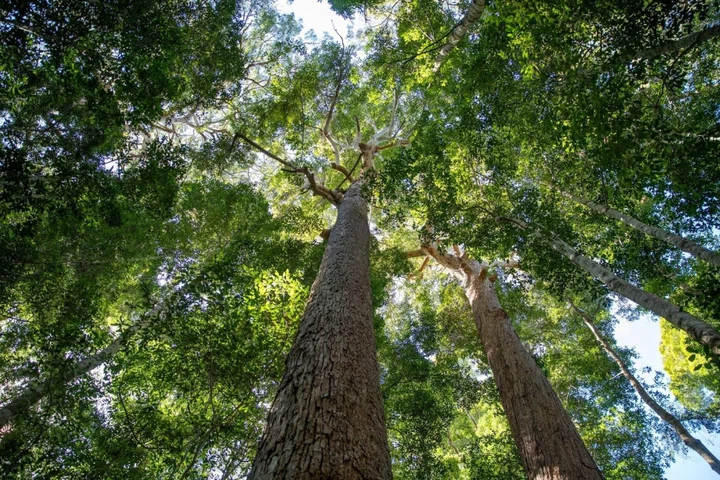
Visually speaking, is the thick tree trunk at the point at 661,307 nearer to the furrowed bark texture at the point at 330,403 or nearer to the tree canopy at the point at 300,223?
the tree canopy at the point at 300,223

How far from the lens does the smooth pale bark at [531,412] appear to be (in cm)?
452

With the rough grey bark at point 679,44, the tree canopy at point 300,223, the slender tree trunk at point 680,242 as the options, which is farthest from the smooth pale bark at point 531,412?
the rough grey bark at point 679,44

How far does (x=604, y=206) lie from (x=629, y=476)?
661 cm

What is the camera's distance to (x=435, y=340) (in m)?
10.2

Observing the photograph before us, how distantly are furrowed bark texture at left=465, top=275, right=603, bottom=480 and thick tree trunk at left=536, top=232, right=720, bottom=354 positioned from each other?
2035 millimetres

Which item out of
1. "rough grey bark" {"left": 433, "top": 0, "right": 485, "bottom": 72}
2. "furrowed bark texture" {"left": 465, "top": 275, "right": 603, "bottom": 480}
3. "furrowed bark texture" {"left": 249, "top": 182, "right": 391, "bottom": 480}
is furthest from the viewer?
"rough grey bark" {"left": 433, "top": 0, "right": 485, "bottom": 72}

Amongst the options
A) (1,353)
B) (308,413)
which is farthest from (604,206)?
(1,353)

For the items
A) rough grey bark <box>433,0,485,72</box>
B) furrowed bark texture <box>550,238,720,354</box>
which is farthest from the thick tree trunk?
rough grey bark <box>433,0,485,72</box>

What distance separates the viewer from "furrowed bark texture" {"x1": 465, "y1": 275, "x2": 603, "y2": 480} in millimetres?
4516

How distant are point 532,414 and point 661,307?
2.44 m

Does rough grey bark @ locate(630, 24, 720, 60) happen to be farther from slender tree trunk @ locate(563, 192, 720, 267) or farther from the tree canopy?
slender tree trunk @ locate(563, 192, 720, 267)

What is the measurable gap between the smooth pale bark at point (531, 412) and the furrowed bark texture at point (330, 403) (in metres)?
3.11

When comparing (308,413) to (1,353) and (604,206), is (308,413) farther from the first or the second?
(1,353)

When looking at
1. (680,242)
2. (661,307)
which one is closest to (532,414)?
(661,307)
